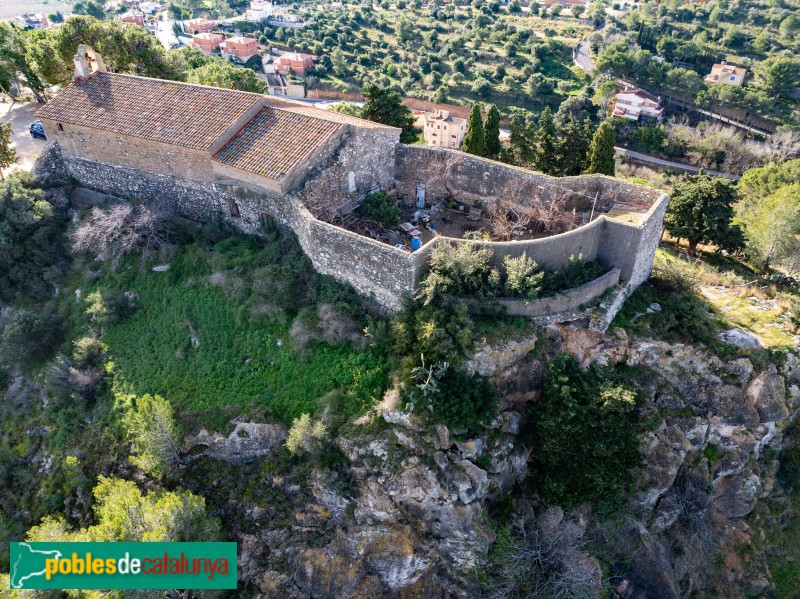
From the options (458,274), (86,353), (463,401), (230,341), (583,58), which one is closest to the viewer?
(463,401)

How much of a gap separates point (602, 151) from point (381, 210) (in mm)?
12386

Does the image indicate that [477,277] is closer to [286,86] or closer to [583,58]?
[286,86]

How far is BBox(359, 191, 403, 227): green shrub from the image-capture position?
78.0 feet

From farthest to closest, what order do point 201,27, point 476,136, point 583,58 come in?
point 201,27 < point 583,58 < point 476,136

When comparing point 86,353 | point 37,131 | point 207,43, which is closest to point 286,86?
point 207,43

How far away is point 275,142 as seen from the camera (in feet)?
74.3

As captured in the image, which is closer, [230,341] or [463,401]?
[463,401]

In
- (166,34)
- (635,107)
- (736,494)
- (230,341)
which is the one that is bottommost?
(736,494)

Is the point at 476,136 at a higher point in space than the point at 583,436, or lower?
higher

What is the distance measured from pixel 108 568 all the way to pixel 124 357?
861 cm

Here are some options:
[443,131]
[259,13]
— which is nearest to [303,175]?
[443,131]

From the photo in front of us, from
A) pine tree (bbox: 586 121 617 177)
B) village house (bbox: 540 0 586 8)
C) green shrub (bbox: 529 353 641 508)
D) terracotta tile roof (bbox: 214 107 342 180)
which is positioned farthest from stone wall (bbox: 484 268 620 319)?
village house (bbox: 540 0 586 8)

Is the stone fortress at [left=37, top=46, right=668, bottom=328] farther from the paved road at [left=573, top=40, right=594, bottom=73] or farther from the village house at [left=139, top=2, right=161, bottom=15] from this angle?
the village house at [left=139, top=2, right=161, bottom=15]

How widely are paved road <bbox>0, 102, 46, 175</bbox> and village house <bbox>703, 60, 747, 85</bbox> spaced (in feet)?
230
